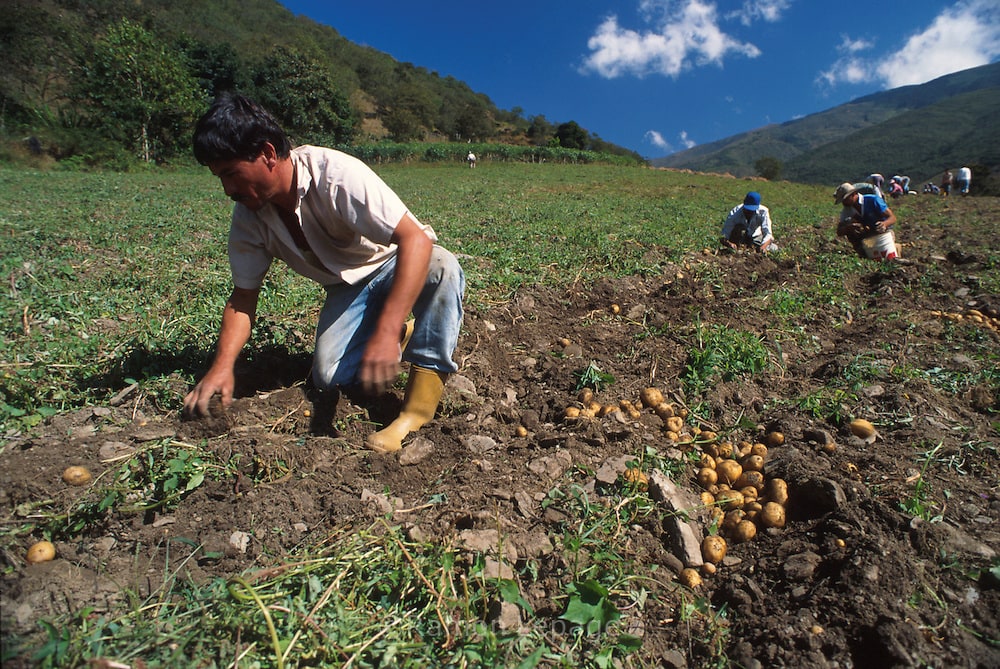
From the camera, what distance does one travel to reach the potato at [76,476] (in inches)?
70.5

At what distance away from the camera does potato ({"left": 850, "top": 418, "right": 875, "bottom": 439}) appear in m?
2.31

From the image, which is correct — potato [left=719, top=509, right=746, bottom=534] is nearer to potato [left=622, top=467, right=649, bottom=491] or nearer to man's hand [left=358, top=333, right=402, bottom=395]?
potato [left=622, top=467, right=649, bottom=491]

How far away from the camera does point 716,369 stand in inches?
113

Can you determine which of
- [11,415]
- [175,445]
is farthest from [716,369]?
[11,415]

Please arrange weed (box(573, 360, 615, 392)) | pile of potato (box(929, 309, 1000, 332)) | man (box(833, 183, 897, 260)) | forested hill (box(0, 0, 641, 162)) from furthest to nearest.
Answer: forested hill (box(0, 0, 641, 162)) < man (box(833, 183, 897, 260)) < pile of potato (box(929, 309, 1000, 332)) < weed (box(573, 360, 615, 392))

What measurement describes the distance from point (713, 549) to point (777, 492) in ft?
1.33

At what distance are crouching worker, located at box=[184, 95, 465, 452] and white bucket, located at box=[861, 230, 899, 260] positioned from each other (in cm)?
628

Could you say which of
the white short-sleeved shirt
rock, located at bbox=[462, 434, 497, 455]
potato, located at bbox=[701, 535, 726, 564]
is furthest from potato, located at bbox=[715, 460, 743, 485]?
the white short-sleeved shirt

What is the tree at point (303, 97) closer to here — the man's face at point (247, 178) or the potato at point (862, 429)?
the man's face at point (247, 178)

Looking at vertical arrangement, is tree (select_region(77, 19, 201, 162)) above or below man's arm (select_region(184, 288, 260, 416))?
above

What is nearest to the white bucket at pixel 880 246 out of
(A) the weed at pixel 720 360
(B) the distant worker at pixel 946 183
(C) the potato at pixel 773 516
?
(A) the weed at pixel 720 360

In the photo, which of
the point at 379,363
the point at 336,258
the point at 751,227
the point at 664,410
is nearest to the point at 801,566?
the point at 664,410

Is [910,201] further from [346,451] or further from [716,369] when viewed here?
[346,451]

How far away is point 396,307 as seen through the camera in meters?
1.99
